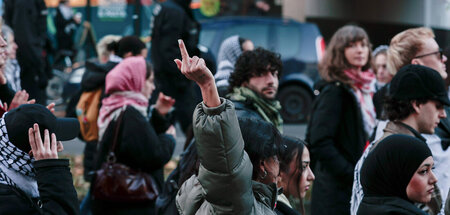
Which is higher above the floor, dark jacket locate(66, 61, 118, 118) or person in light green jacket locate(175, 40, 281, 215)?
person in light green jacket locate(175, 40, 281, 215)

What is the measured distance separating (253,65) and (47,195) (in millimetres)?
1977

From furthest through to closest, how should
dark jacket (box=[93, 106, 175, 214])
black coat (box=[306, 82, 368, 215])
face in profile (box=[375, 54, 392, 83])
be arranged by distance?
face in profile (box=[375, 54, 392, 83]), black coat (box=[306, 82, 368, 215]), dark jacket (box=[93, 106, 175, 214])

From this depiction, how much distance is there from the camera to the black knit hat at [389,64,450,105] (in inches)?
175

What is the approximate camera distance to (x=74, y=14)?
17781mm

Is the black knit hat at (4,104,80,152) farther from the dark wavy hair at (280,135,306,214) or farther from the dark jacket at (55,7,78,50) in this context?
the dark jacket at (55,7,78,50)

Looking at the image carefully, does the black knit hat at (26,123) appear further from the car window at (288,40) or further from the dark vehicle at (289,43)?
the car window at (288,40)

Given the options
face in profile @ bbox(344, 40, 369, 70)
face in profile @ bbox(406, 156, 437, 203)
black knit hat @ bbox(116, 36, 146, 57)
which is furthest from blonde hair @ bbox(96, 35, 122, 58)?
face in profile @ bbox(406, 156, 437, 203)

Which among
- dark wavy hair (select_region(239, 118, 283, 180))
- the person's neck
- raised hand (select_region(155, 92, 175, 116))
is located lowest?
raised hand (select_region(155, 92, 175, 116))

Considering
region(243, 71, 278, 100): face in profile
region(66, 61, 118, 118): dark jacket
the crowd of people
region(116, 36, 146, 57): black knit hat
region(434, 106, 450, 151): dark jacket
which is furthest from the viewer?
region(116, 36, 146, 57): black knit hat

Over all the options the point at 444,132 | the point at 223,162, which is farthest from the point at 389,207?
the point at 223,162

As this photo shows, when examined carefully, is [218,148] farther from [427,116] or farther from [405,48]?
[405,48]

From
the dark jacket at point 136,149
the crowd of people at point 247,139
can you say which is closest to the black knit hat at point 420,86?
the crowd of people at point 247,139

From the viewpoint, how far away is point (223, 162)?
288 cm

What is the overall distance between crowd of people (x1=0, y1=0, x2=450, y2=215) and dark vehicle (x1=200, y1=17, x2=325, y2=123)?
22.5 ft
